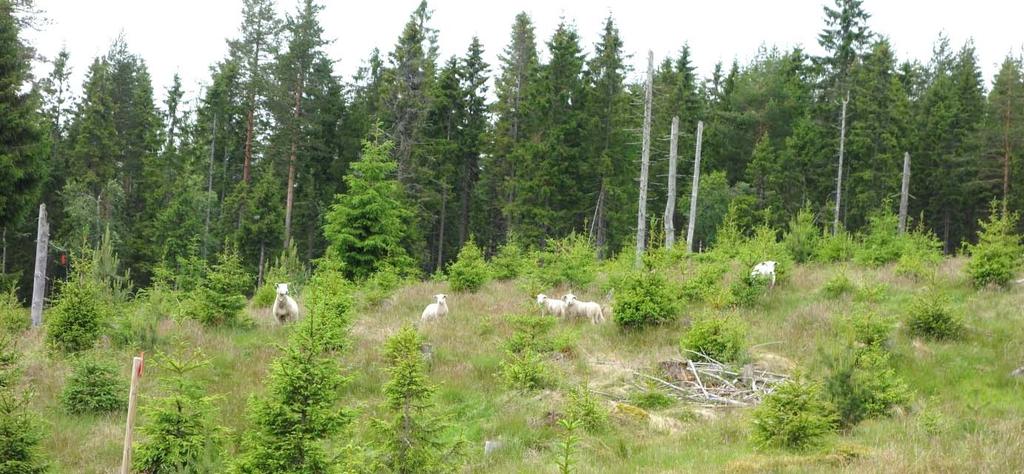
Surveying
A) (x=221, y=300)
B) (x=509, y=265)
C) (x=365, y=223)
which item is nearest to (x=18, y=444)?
(x=221, y=300)

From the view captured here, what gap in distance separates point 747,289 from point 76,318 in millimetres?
15237

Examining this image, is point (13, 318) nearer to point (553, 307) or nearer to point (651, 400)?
point (553, 307)

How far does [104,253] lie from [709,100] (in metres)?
45.3

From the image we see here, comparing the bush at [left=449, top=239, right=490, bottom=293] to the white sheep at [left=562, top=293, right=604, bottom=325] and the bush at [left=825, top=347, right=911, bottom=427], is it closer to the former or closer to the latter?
the white sheep at [left=562, top=293, right=604, bottom=325]

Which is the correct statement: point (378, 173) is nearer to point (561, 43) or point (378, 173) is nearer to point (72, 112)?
point (561, 43)

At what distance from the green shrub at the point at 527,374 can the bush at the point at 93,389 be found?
684 centimetres

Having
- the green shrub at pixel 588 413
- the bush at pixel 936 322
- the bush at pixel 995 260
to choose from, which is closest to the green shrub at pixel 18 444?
the green shrub at pixel 588 413

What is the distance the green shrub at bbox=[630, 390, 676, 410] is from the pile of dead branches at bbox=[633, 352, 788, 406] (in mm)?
452

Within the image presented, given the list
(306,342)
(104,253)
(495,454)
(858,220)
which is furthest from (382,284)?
(858,220)

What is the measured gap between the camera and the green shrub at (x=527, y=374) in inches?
487

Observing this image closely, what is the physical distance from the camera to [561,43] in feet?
131

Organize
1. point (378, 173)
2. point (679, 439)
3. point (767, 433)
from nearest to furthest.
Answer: point (767, 433) → point (679, 439) → point (378, 173)

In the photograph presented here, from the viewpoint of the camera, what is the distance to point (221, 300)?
17000mm

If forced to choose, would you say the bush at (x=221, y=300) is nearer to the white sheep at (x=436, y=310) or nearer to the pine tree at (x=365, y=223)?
the white sheep at (x=436, y=310)
